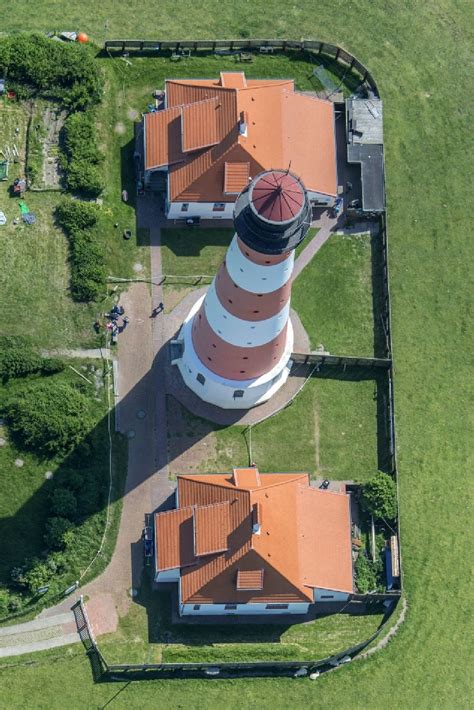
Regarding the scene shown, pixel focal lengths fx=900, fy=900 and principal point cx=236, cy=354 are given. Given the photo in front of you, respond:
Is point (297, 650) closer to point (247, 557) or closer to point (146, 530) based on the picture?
point (247, 557)

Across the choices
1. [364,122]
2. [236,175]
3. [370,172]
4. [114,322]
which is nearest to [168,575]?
[114,322]

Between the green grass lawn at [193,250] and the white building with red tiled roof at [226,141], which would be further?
the green grass lawn at [193,250]

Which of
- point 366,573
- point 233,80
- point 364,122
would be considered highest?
point 233,80

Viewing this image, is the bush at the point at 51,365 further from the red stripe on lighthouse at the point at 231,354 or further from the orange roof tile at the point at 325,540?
the orange roof tile at the point at 325,540

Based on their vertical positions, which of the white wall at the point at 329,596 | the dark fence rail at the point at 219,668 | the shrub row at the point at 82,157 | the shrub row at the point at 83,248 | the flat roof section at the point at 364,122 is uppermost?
the flat roof section at the point at 364,122

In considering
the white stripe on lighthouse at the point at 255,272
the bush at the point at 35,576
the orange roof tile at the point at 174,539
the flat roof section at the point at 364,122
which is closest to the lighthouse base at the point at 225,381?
the orange roof tile at the point at 174,539

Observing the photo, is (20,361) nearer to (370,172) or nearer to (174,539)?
(174,539)
